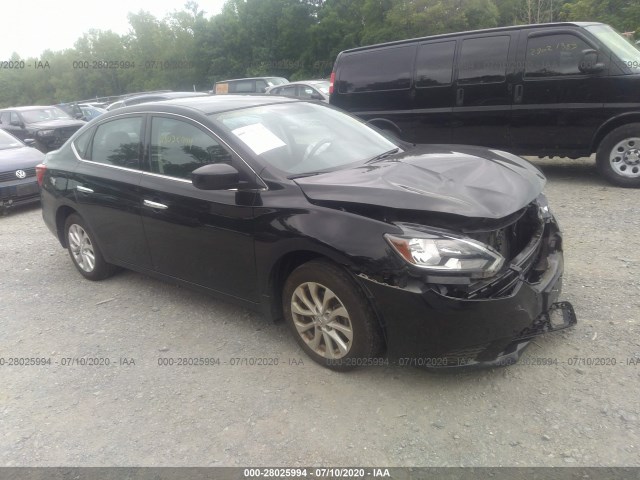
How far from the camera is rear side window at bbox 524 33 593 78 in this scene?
20.5 ft

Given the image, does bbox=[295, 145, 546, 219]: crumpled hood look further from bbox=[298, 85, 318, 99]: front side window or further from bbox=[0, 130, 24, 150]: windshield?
bbox=[298, 85, 318, 99]: front side window

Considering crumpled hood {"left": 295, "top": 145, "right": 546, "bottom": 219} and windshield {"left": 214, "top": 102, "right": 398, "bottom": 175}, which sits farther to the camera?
windshield {"left": 214, "top": 102, "right": 398, "bottom": 175}

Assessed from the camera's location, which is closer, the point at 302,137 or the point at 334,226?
the point at 334,226

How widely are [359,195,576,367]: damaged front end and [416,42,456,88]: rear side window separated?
4.88 m

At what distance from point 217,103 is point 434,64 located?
4367 mm

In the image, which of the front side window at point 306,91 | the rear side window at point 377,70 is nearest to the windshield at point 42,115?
the front side window at point 306,91

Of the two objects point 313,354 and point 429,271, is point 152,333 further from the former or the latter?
point 429,271

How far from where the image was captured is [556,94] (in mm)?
6395

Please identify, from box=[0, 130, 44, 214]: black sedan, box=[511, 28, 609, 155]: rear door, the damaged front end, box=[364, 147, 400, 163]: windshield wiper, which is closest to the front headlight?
the damaged front end

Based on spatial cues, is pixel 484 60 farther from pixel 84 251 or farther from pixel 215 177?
pixel 84 251

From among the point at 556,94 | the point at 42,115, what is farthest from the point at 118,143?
the point at 42,115

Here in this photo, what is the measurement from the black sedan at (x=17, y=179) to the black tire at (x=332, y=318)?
269 inches

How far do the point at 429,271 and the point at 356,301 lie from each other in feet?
1.57

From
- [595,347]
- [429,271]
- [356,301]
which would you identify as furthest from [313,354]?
[595,347]
